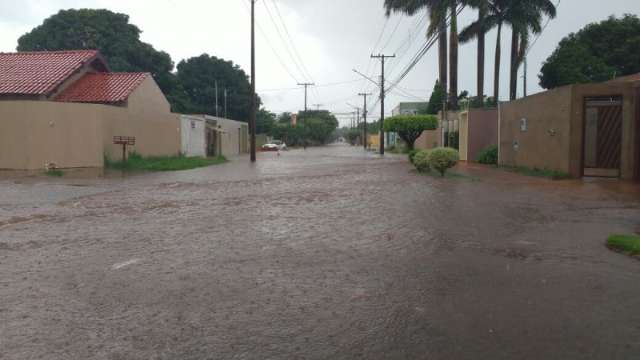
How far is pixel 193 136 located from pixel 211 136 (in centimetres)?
627

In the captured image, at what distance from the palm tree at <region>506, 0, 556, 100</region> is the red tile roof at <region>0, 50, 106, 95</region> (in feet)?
80.7

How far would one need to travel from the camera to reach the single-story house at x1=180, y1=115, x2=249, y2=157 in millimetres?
38031

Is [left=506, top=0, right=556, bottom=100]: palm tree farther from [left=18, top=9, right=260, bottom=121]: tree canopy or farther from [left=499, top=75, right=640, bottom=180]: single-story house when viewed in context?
[left=18, top=9, right=260, bottom=121]: tree canopy

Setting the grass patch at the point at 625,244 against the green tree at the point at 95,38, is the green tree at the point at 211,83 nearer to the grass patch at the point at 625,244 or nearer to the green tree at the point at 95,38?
the green tree at the point at 95,38

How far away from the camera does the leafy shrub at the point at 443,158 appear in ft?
65.8

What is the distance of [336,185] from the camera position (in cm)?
1781

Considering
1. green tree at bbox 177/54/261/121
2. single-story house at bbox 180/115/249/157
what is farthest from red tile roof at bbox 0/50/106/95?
green tree at bbox 177/54/261/121

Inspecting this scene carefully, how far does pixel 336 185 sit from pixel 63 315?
511 inches

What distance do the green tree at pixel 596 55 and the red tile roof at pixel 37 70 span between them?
2835cm

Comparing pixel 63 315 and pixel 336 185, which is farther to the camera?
pixel 336 185

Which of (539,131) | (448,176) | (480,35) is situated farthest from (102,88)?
(480,35)

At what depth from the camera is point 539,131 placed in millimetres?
22047

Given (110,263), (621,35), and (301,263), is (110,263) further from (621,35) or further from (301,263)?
(621,35)

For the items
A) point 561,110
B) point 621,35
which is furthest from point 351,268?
point 621,35
